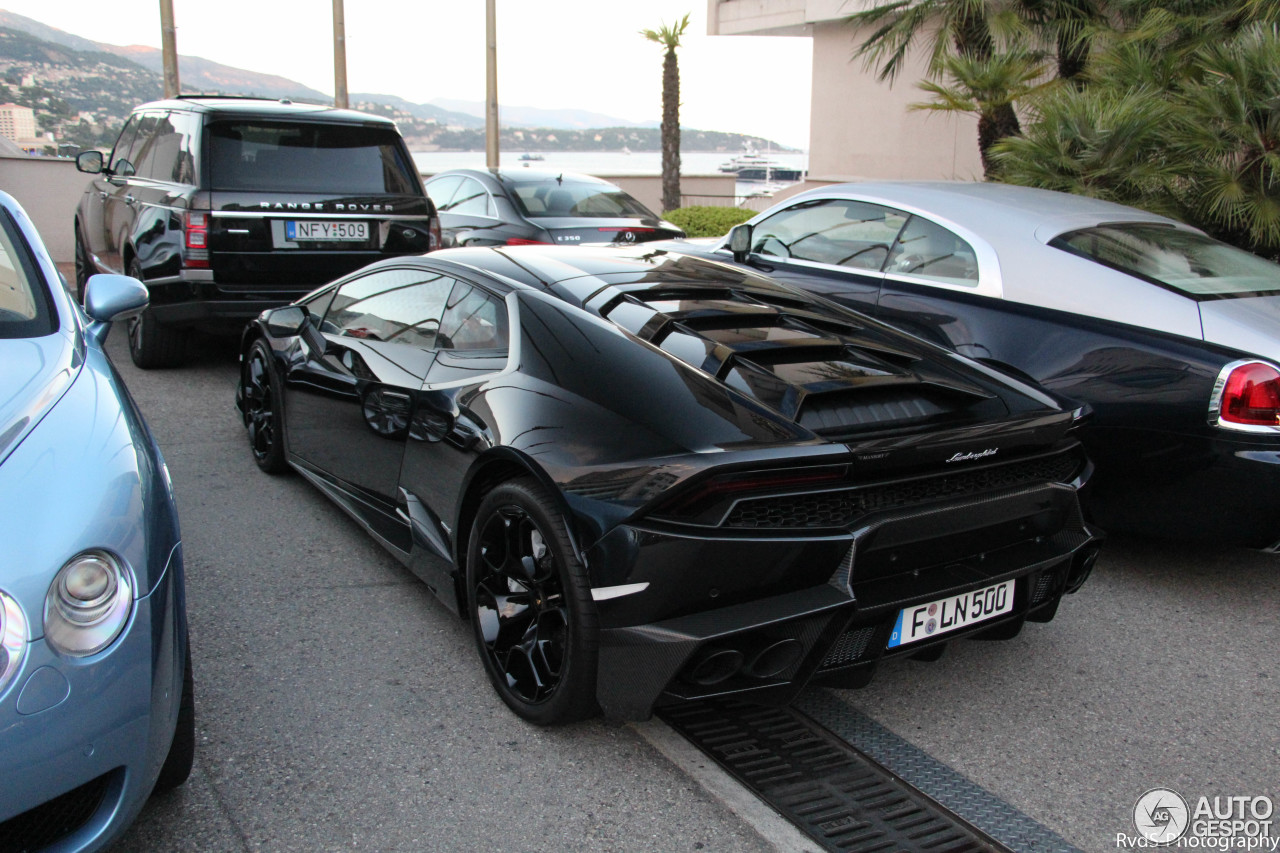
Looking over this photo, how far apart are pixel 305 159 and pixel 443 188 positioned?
12.8 feet

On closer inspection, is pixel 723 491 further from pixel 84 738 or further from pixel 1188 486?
pixel 1188 486

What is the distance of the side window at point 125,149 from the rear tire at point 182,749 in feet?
20.8

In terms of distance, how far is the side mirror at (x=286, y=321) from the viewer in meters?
4.71

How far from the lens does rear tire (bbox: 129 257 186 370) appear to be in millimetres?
7266

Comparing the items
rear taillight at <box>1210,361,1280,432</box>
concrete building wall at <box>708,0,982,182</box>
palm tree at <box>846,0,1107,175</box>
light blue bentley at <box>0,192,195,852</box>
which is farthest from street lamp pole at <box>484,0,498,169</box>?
light blue bentley at <box>0,192,195,852</box>

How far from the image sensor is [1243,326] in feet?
12.8

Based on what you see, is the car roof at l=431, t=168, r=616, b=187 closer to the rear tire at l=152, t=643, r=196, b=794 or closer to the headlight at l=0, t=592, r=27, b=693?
the rear tire at l=152, t=643, r=196, b=794

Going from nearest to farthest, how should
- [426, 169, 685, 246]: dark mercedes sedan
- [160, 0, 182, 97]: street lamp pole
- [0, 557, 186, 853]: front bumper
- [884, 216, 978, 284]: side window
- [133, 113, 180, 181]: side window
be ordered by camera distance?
[0, 557, 186, 853]: front bumper, [884, 216, 978, 284]: side window, [133, 113, 180, 181]: side window, [426, 169, 685, 246]: dark mercedes sedan, [160, 0, 182, 97]: street lamp pole

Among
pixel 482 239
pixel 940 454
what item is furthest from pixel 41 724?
pixel 482 239

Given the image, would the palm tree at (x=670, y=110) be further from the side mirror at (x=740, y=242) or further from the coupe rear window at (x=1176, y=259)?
the coupe rear window at (x=1176, y=259)

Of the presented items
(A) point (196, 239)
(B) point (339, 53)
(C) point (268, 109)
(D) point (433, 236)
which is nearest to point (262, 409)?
(A) point (196, 239)

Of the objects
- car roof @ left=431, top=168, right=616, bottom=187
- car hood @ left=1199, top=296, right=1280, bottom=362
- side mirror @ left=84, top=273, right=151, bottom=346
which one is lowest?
car hood @ left=1199, top=296, right=1280, bottom=362

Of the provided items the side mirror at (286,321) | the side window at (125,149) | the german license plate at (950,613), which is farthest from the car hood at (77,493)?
the side window at (125,149)

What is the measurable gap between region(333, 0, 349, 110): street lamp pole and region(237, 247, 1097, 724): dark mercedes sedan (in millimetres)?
17617
